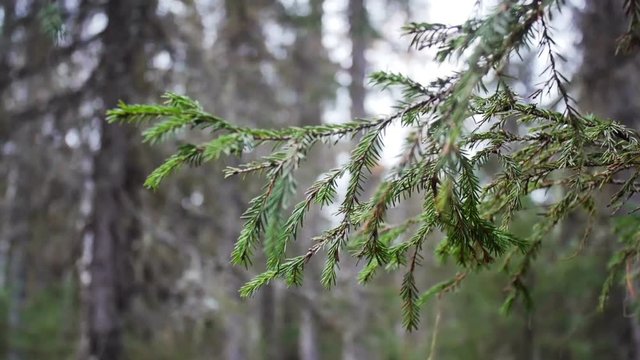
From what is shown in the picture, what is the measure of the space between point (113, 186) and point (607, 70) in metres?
5.55

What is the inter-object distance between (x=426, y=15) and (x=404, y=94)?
13.3 metres

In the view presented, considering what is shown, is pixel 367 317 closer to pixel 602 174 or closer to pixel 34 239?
pixel 34 239

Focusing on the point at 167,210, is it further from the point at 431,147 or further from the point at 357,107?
the point at 431,147

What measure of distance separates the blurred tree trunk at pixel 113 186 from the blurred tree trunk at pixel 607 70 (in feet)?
16.1

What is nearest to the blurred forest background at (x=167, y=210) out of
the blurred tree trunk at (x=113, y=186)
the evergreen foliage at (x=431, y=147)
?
the blurred tree trunk at (x=113, y=186)

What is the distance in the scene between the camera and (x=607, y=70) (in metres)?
A: 6.27

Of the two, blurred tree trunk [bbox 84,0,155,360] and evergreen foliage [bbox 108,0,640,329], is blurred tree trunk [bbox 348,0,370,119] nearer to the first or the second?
blurred tree trunk [bbox 84,0,155,360]

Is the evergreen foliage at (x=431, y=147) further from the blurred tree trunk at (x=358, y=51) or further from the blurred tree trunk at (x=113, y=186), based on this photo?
the blurred tree trunk at (x=358, y=51)

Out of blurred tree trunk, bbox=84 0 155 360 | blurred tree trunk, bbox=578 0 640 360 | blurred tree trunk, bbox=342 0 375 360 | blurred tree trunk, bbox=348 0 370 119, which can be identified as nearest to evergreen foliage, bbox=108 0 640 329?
blurred tree trunk, bbox=84 0 155 360

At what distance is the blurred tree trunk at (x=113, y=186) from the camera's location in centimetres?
601

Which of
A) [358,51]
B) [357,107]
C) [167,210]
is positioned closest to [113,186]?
[167,210]

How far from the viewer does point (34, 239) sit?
7188 mm

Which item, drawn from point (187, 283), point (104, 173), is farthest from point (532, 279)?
point (104, 173)

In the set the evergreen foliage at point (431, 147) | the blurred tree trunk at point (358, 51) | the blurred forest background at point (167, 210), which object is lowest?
the evergreen foliage at point (431, 147)
